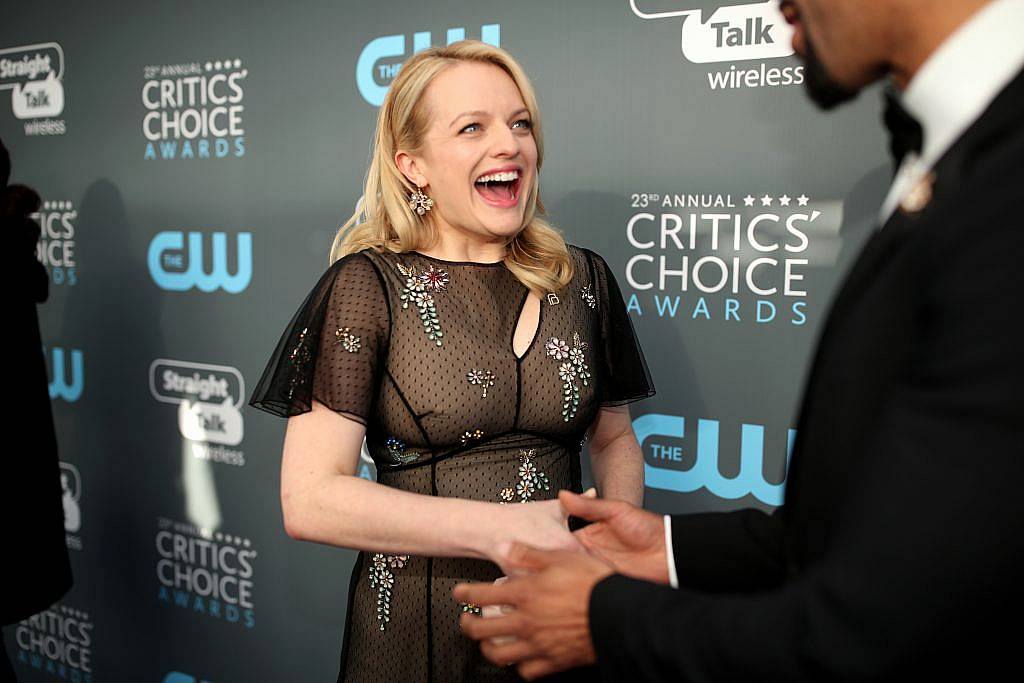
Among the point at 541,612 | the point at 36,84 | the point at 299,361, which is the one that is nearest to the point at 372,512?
the point at 299,361

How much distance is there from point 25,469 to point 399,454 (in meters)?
1.02

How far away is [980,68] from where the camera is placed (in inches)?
29.0

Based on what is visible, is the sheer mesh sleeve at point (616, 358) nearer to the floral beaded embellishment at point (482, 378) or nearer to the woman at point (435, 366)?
the woman at point (435, 366)

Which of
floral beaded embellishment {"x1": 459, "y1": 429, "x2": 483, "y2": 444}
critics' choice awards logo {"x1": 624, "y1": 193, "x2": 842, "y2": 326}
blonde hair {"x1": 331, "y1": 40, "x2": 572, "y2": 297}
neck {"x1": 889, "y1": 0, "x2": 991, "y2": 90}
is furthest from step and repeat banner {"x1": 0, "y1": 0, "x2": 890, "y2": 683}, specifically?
neck {"x1": 889, "y1": 0, "x2": 991, "y2": 90}

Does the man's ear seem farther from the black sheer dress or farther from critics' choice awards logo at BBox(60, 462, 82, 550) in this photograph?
critics' choice awards logo at BBox(60, 462, 82, 550)

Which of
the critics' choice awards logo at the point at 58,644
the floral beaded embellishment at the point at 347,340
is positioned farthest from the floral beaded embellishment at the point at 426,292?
the critics' choice awards logo at the point at 58,644

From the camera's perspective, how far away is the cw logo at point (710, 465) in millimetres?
2109

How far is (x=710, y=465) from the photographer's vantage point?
2.17 metres

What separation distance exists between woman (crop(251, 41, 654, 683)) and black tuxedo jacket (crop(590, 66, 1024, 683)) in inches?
23.0

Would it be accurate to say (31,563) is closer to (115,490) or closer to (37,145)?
(115,490)

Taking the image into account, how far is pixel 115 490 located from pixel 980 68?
10.5ft

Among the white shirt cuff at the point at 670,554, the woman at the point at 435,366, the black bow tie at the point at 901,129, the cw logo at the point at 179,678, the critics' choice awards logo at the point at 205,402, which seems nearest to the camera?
the black bow tie at the point at 901,129

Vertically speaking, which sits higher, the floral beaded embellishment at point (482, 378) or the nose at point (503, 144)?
the nose at point (503, 144)

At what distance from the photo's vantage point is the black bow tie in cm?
84
